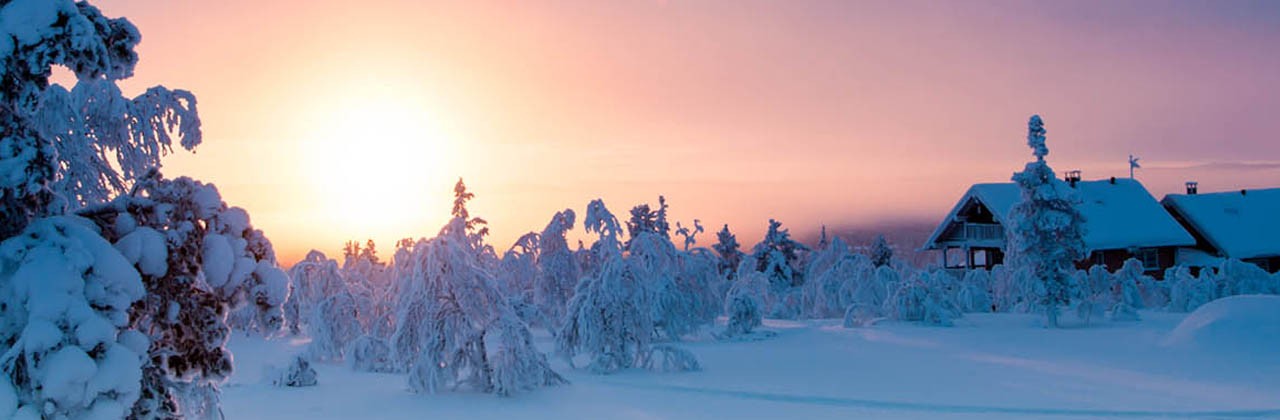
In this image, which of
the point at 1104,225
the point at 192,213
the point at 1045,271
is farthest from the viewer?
the point at 1104,225

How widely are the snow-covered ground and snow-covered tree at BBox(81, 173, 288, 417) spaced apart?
337 inches

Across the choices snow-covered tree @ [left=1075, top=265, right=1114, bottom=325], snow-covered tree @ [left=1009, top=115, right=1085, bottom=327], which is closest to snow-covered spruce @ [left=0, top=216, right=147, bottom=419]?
snow-covered tree @ [left=1009, top=115, right=1085, bottom=327]

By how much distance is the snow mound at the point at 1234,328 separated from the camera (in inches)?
846

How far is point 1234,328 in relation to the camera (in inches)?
881

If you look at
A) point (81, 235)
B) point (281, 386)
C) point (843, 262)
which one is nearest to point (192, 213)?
point (81, 235)

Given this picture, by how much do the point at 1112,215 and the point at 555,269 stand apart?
32.4 m

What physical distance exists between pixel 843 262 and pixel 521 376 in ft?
93.5

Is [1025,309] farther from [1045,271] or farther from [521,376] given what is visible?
[521,376]

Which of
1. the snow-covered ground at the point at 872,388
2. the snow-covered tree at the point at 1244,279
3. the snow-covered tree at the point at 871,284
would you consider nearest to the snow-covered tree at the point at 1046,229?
the snow-covered ground at the point at 872,388

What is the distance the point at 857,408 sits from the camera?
14.3 m

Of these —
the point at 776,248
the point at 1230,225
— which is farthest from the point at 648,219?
the point at 1230,225

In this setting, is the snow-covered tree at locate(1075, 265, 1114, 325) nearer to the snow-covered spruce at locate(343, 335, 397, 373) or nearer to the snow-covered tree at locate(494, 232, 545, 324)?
the snow-covered tree at locate(494, 232, 545, 324)

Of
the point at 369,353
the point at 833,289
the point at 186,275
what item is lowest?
the point at 369,353

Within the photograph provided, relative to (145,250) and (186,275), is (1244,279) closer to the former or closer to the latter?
(186,275)
